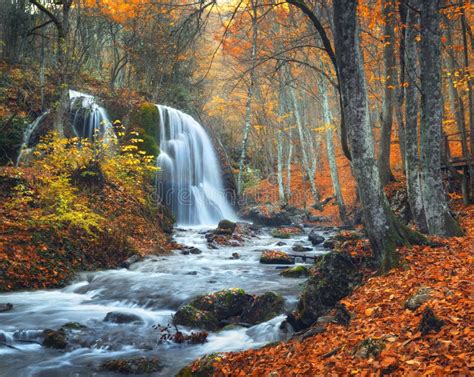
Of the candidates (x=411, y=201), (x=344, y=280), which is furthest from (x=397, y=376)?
(x=411, y=201)

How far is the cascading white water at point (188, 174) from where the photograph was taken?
21.8 metres

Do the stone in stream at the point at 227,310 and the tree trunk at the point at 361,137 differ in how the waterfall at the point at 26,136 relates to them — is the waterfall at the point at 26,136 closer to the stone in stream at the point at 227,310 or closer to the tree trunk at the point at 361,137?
the stone in stream at the point at 227,310

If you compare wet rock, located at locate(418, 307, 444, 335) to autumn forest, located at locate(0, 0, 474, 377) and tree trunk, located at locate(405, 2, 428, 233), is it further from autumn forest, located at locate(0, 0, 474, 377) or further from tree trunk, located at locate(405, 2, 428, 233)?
tree trunk, located at locate(405, 2, 428, 233)

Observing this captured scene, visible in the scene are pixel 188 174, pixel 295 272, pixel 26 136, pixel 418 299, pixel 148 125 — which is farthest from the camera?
pixel 188 174

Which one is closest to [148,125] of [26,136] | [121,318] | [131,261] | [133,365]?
[26,136]

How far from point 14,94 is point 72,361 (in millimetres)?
15556

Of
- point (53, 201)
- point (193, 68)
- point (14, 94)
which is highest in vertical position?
point (193, 68)

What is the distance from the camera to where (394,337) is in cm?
411

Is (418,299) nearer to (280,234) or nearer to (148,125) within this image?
(280,234)

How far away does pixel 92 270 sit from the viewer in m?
10.7

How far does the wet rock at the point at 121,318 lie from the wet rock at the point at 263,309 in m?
2.09

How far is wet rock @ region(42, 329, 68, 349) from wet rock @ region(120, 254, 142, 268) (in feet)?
16.0

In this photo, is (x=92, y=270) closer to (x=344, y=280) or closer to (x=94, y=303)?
(x=94, y=303)

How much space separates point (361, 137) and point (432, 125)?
8.78 ft
